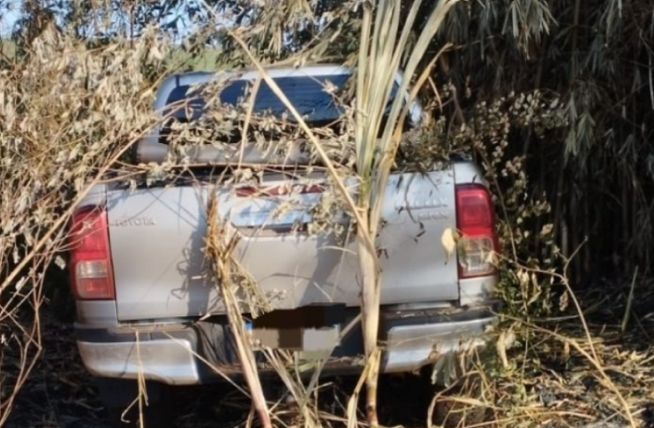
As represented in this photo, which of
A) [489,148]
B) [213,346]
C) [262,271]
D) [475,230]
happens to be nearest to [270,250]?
[262,271]

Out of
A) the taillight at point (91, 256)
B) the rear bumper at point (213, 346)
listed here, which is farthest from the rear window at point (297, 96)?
the rear bumper at point (213, 346)

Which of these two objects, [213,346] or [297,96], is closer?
[213,346]

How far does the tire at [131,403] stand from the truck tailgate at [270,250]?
1.36ft

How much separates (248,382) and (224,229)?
601mm

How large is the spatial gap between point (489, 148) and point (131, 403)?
2335 millimetres

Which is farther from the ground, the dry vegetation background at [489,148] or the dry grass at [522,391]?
the dry vegetation background at [489,148]

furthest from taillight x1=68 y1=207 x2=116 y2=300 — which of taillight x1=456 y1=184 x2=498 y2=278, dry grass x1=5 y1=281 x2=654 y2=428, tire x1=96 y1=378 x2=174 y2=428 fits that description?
taillight x1=456 y1=184 x2=498 y2=278

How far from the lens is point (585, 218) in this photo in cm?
623

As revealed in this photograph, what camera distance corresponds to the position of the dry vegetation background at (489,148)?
432 cm

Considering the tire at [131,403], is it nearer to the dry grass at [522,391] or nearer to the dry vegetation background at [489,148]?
the dry vegetation background at [489,148]

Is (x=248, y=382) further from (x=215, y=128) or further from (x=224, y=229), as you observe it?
(x=215, y=128)

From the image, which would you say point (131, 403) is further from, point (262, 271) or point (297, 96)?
point (297, 96)

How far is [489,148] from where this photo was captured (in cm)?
552

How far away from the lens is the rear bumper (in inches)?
162
